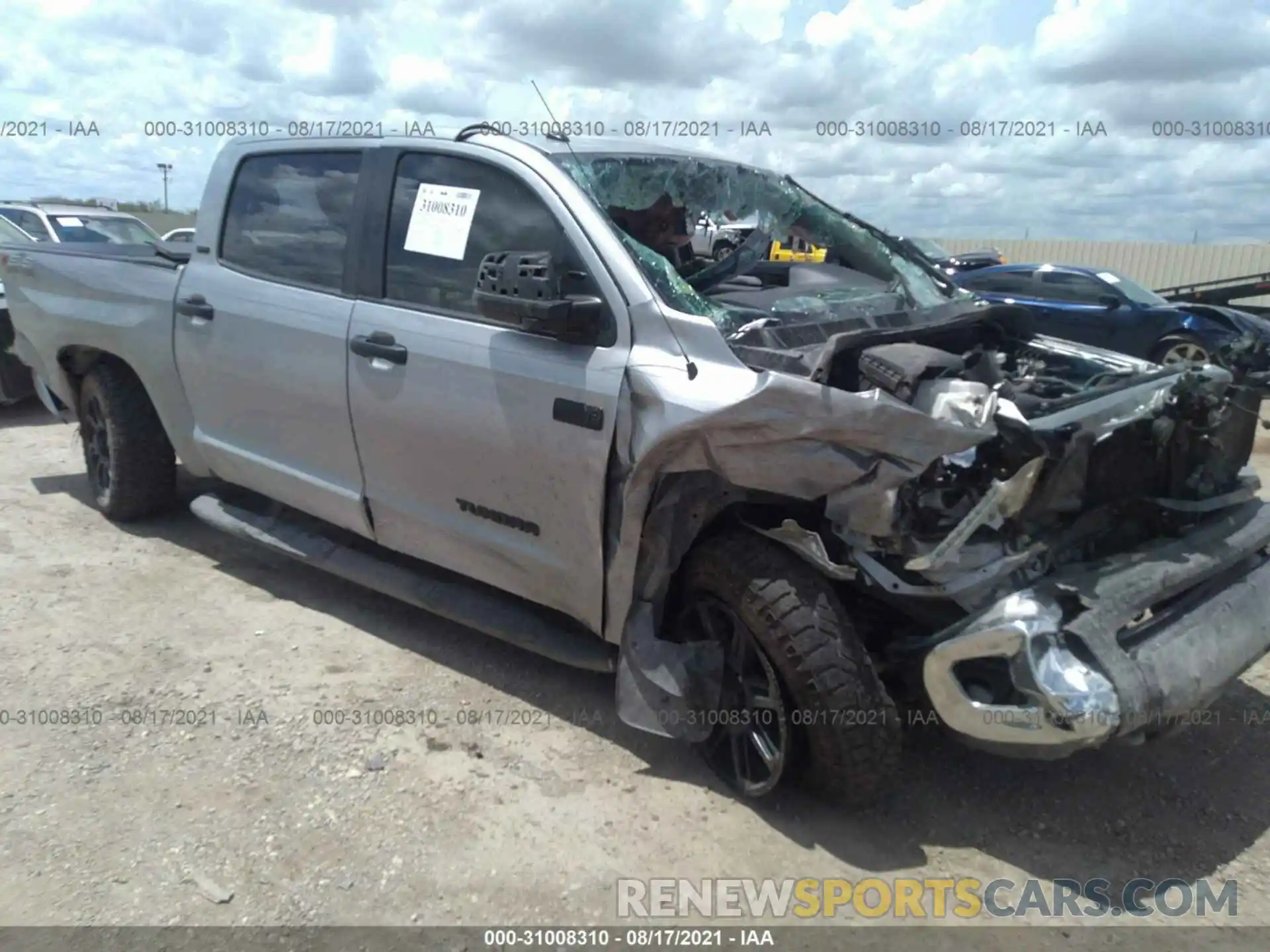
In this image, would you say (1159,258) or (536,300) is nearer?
(536,300)

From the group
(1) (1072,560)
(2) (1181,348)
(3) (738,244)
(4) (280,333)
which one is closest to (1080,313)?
(2) (1181,348)

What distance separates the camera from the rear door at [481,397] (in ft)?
10.4

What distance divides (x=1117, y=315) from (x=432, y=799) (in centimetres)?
1061

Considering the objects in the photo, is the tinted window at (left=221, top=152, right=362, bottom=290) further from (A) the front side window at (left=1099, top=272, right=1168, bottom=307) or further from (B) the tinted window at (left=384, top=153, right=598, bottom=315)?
(A) the front side window at (left=1099, top=272, right=1168, bottom=307)

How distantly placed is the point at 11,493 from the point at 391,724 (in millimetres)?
3836

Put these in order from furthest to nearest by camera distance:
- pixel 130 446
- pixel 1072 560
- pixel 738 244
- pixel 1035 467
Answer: pixel 130 446 → pixel 738 244 → pixel 1072 560 → pixel 1035 467

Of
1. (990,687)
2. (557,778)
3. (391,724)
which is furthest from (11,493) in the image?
(990,687)

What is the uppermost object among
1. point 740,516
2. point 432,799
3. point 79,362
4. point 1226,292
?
point 1226,292

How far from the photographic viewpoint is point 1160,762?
3.38 metres

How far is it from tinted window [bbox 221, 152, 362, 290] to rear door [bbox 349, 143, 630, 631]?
9.2 inches

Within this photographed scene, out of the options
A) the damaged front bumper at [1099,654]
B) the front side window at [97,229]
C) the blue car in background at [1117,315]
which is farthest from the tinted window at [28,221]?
the damaged front bumper at [1099,654]

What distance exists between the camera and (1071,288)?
38.5ft

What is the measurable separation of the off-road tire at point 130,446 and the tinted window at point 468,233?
2097mm

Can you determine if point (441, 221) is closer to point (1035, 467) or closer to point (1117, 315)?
point (1035, 467)
